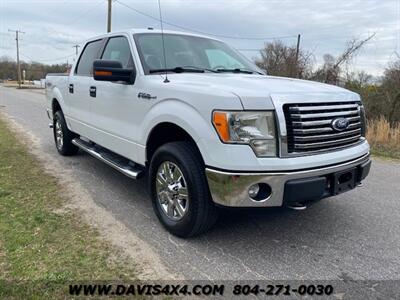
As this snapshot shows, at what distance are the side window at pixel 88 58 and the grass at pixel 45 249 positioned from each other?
184 cm

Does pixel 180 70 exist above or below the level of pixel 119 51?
below

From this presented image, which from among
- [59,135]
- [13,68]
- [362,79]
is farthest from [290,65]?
[13,68]

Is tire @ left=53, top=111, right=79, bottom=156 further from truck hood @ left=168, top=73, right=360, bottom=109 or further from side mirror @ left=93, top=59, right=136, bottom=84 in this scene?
truck hood @ left=168, top=73, right=360, bottom=109

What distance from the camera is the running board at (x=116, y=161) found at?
4.10 metres

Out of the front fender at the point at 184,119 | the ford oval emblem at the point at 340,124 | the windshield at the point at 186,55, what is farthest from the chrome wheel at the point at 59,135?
the ford oval emblem at the point at 340,124

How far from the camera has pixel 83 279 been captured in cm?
279

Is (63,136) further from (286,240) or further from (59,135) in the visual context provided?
(286,240)

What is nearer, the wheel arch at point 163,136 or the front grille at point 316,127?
the front grille at point 316,127

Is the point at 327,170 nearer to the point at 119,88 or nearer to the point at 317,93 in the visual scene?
the point at 317,93

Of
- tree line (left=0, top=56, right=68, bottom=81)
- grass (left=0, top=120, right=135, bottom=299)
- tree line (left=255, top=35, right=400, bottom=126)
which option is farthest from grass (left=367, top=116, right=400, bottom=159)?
tree line (left=0, top=56, right=68, bottom=81)

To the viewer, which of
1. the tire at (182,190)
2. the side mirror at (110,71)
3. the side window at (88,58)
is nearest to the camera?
the tire at (182,190)

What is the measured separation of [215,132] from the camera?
2.93 metres

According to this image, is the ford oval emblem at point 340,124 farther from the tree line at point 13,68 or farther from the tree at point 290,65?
the tree line at point 13,68

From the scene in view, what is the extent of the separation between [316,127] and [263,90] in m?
0.54
